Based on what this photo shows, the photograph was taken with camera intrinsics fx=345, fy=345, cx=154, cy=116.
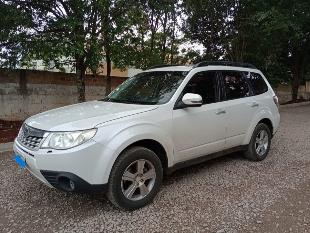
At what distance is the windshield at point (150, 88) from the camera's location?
184 inches

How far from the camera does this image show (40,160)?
12.0 feet

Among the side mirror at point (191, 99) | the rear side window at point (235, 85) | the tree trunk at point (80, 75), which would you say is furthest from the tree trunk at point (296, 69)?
the side mirror at point (191, 99)

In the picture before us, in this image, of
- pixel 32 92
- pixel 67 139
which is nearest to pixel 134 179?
pixel 67 139

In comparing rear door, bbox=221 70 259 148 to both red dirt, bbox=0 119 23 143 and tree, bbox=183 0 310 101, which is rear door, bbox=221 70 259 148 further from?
tree, bbox=183 0 310 101


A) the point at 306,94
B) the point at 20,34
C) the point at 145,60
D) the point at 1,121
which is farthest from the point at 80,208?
the point at 306,94

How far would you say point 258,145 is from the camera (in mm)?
6117

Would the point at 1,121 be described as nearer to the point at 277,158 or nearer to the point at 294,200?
the point at 277,158

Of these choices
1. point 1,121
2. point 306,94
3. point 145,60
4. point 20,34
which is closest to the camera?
point 20,34

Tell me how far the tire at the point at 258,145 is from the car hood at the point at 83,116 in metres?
2.39

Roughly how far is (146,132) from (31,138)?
51.7 inches

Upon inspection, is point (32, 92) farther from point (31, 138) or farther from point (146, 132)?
point (146, 132)

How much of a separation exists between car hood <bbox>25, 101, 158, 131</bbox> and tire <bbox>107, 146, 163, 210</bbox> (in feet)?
1.50

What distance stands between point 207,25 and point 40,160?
1278cm

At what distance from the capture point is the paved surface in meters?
3.67
